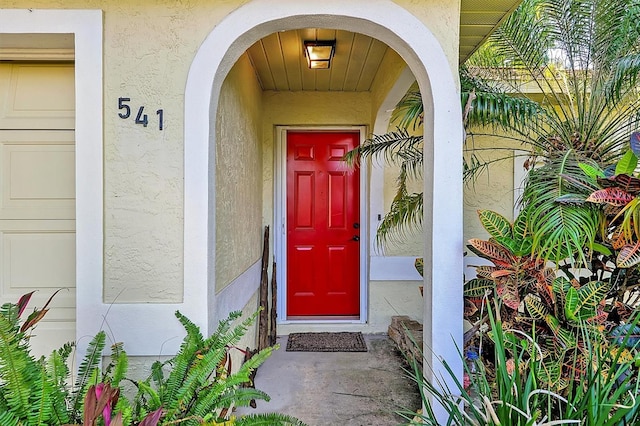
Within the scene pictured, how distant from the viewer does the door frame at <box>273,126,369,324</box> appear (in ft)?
12.0

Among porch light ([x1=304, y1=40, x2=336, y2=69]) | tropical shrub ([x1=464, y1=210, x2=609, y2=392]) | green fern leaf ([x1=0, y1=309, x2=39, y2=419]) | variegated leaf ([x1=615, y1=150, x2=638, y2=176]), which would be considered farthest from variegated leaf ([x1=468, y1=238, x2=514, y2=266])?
green fern leaf ([x1=0, y1=309, x2=39, y2=419])

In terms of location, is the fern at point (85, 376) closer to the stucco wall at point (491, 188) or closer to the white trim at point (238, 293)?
the white trim at point (238, 293)

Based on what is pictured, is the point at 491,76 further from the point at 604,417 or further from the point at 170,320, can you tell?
the point at 170,320

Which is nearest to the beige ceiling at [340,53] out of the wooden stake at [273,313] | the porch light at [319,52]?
the porch light at [319,52]

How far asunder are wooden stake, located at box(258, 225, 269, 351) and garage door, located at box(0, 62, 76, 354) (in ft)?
4.84

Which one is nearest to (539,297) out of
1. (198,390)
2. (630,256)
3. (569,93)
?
(630,256)

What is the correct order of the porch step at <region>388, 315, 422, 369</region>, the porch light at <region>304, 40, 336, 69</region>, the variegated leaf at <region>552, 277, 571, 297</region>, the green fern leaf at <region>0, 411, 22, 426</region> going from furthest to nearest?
the porch step at <region>388, 315, 422, 369</region> → the porch light at <region>304, 40, 336, 69</region> → the variegated leaf at <region>552, 277, 571, 297</region> → the green fern leaf at <region>0, 411, 22, 426</region>

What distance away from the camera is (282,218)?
3689mm

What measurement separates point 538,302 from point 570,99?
51.7 inches

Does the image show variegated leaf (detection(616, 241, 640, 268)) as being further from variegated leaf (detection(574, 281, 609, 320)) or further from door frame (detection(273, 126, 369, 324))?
door frame (detection(273, 126, 369, 324))

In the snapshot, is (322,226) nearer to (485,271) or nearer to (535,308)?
(485,271)

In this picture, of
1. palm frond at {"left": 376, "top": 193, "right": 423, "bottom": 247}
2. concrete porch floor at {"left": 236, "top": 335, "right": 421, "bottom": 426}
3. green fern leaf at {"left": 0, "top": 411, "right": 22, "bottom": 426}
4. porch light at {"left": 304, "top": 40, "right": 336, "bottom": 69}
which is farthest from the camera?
palm frond at {"left": 376, "top": 193, "right": 423, "bottom": 247}

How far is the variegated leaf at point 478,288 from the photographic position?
1.79 metres

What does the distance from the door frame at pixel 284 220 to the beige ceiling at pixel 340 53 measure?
1.30ft
